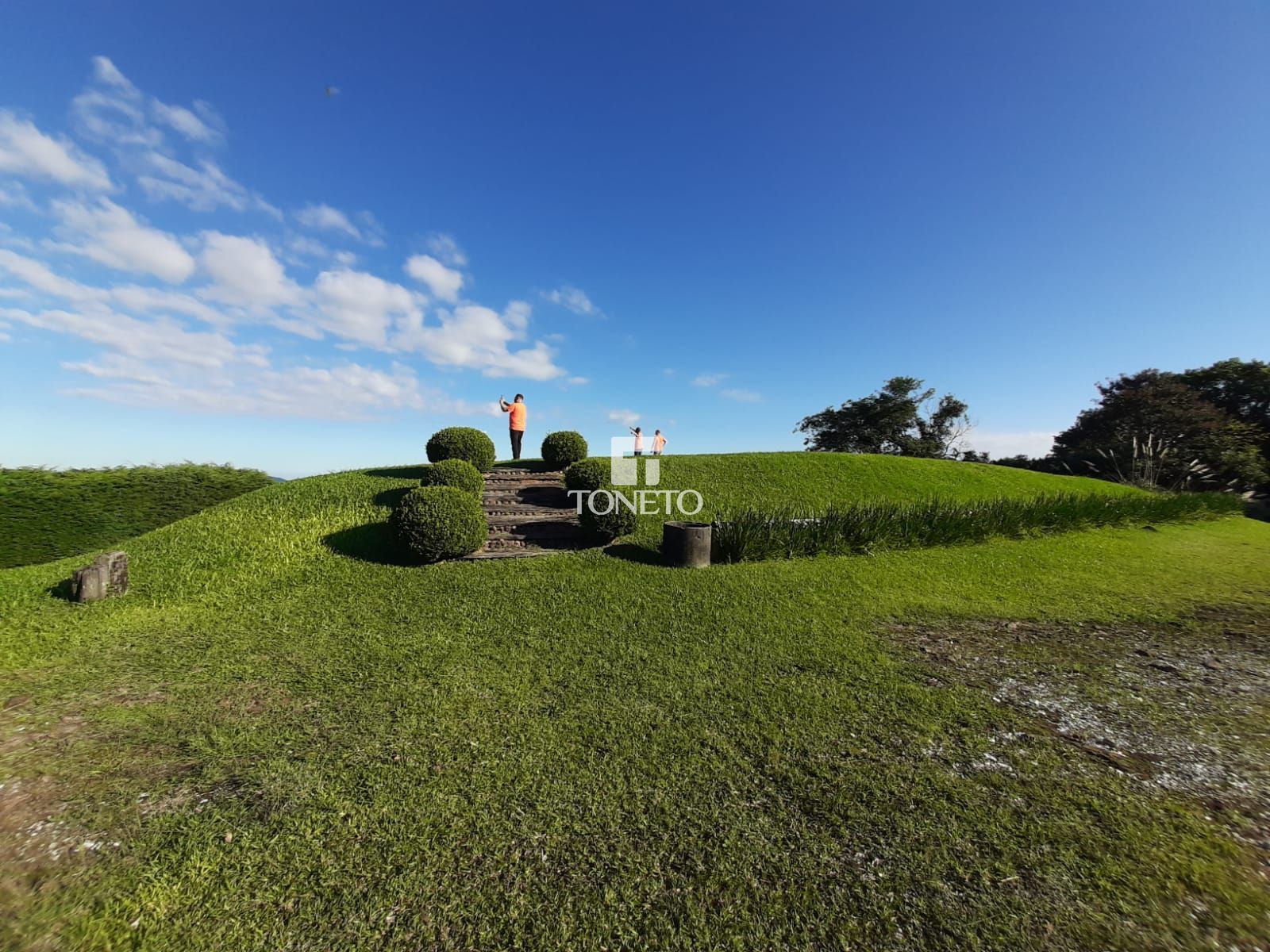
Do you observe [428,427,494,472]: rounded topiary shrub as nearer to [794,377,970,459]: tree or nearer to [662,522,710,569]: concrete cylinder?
[662,522,710,569]: concrete cylinder

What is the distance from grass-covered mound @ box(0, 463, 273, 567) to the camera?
330 inches

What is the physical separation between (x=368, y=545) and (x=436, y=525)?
1.56m


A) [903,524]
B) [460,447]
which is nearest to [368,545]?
[460,447]

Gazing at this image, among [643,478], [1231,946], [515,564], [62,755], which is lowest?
[1231,946]

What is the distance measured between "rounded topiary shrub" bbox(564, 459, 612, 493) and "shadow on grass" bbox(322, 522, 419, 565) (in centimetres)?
318

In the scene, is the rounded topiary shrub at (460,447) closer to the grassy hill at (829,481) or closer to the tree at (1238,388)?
the grassy hill at (829,481)

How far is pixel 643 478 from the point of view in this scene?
38.8ft

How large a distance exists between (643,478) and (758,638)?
699 centimetres

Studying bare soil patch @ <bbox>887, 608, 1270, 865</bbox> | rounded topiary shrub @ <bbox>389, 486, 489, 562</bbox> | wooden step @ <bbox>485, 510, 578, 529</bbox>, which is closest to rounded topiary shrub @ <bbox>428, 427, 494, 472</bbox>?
wooden step @ <bbox>485, 510, 578, 529</bbox>

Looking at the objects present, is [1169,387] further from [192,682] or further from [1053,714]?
[192,682]

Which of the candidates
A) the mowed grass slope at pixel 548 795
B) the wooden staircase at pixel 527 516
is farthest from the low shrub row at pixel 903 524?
the wooden staircase at pixel 527 516

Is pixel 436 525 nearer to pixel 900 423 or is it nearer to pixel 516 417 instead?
pixel 516 417

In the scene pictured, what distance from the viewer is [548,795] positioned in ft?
9.15

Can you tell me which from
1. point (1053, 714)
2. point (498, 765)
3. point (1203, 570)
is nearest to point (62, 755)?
point (498, 765)
